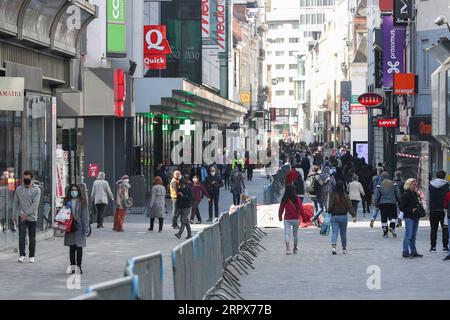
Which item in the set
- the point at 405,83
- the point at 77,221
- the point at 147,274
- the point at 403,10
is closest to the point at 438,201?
the point at 77,221

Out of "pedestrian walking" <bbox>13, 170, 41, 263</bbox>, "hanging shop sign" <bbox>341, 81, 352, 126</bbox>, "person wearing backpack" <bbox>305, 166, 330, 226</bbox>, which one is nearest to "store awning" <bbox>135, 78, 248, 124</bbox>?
"person wearing backpack" <bbox>305, 166, 330, 226</bbox>

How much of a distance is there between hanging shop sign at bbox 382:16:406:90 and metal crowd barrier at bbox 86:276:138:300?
4498cm

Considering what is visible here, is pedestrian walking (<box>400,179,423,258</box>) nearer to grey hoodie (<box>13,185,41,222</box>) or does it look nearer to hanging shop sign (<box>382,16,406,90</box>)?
grey hoodie (<box>13,185,41,222</box>)

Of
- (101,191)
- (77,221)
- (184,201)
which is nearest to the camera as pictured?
(77,221)

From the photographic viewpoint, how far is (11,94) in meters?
23.3

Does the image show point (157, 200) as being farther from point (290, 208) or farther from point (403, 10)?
point (403, 10)

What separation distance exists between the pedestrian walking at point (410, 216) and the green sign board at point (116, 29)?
56.5 ft

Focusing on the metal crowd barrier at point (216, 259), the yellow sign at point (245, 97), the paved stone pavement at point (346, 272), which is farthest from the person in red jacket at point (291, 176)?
the yellow sign at point (245, 97)

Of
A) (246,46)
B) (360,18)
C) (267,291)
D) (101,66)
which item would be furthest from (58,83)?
(246,46)

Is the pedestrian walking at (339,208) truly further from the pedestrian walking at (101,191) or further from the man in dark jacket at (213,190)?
the man in dark jacket at (213,190)

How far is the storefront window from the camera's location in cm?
2581

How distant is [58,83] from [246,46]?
324 feet

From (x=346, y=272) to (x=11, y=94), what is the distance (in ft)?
22.0
